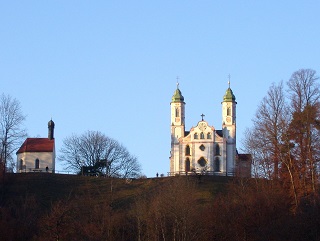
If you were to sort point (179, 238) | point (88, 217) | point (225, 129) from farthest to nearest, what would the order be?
point (225, 129) < point (88, 217) < point (179, 238)

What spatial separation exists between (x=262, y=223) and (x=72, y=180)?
93.2ft

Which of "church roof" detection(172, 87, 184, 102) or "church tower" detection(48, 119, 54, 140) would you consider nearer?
"church tower" detection(48, 119, 54, 140)

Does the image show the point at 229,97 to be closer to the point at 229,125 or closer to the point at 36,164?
the point at 229,125

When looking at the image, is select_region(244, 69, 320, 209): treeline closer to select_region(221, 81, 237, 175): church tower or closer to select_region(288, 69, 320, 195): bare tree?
select_region(288, 69, 320, 195): bare tree

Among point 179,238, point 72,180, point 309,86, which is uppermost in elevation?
point 309,86

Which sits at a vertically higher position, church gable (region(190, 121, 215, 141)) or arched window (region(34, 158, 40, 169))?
church gable (region(190, 121, 215, 141))

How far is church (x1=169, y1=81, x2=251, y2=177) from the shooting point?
96.5 meters

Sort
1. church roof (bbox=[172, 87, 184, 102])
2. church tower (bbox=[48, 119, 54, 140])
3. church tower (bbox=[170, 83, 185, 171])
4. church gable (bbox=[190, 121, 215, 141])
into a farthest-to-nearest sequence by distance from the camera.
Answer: church roof (bbox=[172, 87, 184, 102]), church gable (bbox=[190, 121, 215, 141]), church tower (bbox=[170, 83, 185, 171]), church tower (bbox=[48, 119, 54, 140])

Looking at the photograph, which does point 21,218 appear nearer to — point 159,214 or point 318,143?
point 159,214

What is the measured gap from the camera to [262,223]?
52.0 meters

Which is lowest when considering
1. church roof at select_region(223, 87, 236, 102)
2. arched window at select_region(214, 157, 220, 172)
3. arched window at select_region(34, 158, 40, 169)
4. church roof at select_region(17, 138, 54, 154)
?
arched window at select_region(34, 158, 40, 169)

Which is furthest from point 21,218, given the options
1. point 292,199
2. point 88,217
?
point 292,199

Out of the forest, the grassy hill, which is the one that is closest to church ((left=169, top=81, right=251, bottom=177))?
the grassy hill

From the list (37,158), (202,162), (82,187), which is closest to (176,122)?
(202,162)
